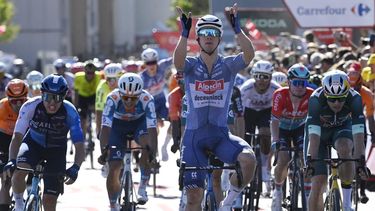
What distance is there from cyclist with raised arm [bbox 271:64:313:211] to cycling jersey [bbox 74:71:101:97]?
26.7 ft

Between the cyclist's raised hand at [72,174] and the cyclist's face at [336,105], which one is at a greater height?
the cyclist's face at [336,105]

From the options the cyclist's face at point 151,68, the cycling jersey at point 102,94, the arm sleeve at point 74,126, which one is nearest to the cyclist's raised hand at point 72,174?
the arm sleeve at point 74,126

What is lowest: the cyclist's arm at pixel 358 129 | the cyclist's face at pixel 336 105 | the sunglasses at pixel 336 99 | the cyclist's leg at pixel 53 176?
the cyclist's leg at pixel 53 176

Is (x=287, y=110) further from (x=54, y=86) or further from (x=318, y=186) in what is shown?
(x=54, y=86)

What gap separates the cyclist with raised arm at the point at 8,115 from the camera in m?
13.9

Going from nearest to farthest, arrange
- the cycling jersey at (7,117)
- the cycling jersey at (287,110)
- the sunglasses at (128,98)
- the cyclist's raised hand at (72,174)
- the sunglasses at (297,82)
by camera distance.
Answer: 1. the cyclist's raised hand at (72,174)
2. the sunglasses at (297,82)
3. the cycling jersey at (287,110)
4. the sunglasses at (128,98)
5. the cycling jersey at (7,117)

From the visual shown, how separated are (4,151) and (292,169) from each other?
3.39 metres

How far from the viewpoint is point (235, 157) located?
35.5 feet

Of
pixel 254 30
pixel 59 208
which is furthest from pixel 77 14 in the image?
pixel 59 208

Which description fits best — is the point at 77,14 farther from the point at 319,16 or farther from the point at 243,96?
the point at 243,96

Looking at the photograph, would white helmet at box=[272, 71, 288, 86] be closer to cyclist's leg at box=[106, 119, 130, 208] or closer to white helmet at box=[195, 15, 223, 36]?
cyclist's leg at box=[106, 119, 130, 208]

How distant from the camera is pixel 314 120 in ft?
38.6

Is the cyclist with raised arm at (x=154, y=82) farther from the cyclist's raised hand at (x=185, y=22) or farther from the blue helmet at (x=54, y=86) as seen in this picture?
the cyclist's raised hand at (x=185, y=22)

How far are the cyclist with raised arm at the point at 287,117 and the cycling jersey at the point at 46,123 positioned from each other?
8.77 feet
